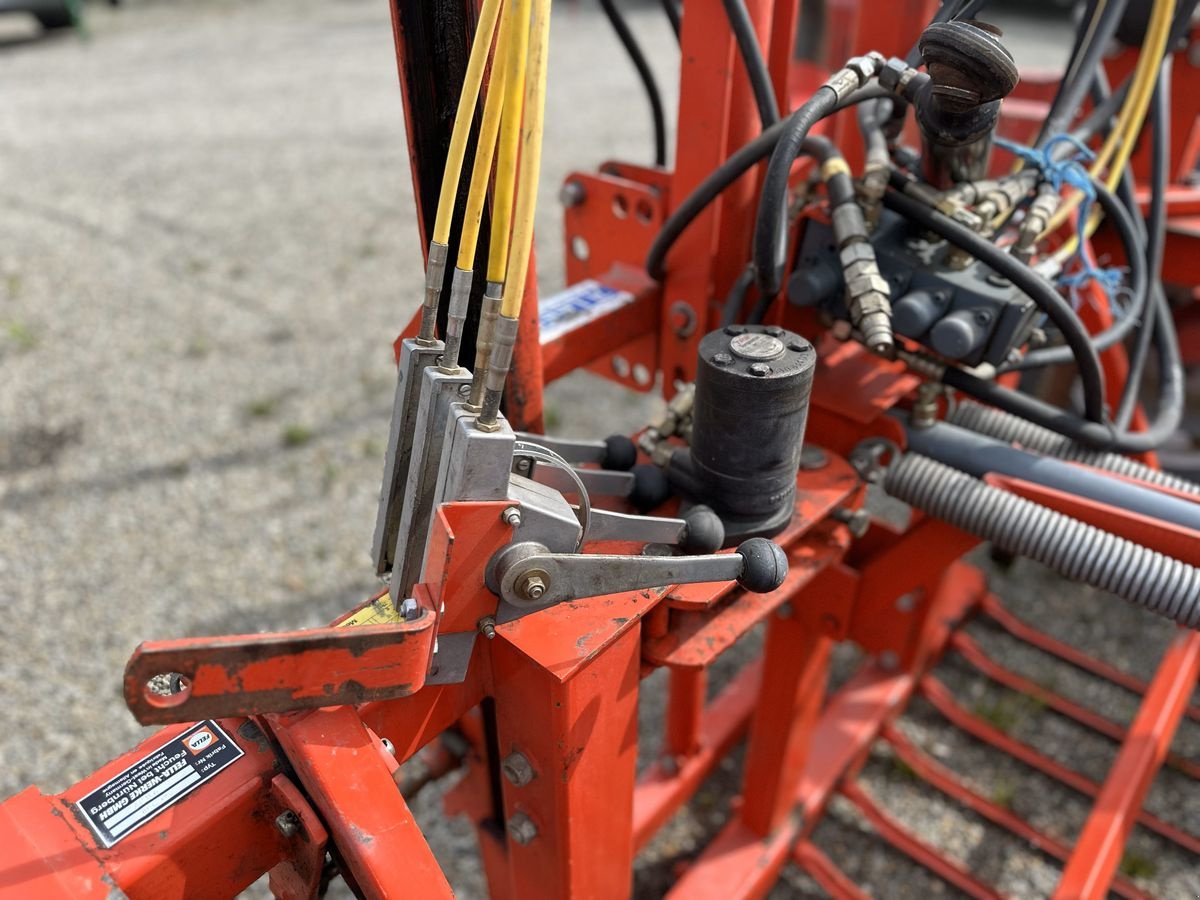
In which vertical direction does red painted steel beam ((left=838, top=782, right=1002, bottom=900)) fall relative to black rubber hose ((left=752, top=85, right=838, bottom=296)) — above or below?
below

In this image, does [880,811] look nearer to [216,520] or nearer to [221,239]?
[216,520]

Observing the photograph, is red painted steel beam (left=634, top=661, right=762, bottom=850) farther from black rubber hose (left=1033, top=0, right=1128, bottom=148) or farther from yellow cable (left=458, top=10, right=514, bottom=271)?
yellow cable (left=458, top=10, right=514, bottom=271)

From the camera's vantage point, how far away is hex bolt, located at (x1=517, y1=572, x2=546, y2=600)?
813 millimetres

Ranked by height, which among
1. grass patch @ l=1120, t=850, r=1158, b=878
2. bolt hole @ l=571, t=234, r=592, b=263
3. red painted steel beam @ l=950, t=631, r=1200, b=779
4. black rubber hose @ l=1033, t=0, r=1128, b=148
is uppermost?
black rubber hose @ l=1033, t=0, r=1128, b=148

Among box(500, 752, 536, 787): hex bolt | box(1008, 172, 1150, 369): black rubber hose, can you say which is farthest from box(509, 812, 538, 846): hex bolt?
box(1008, 172, 1150, 369): black rubber hose

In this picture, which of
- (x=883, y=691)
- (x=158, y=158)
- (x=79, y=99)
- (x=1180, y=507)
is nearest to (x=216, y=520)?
(x=883, y=691)

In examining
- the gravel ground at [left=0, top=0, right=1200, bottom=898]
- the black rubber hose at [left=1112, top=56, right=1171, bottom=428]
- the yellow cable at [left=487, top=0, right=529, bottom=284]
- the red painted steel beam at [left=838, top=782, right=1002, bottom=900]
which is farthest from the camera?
the gravel ground at [left=0, top=0, right=1200, bottom=898]

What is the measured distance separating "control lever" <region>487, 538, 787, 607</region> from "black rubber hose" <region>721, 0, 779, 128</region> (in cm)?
58

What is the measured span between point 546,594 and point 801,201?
76 centimetres

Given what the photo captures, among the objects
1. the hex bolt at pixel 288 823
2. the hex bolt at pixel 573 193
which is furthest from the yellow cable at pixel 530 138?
the hex bolt at pixel 573 193

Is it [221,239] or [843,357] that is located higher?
[843,357]

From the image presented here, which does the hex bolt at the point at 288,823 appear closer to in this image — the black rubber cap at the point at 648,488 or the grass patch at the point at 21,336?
the black rubber cap at the point at 648,488

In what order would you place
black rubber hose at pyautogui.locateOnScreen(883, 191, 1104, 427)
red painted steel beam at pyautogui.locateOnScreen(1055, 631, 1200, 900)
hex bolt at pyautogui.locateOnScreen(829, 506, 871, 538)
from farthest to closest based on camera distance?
red painted steel beam at pyautogui.locateOnScreen(1055, 631, 1200, 900), hex bolt at pyautogui.locateOnScreen(829, 506, 871, 538), black rubber hose at pyautogui.locateOnScreen(883, 191, 1104, 427)

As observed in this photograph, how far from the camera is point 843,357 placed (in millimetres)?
1321
